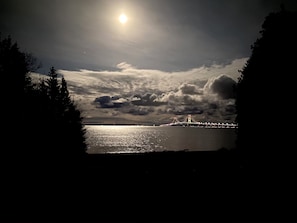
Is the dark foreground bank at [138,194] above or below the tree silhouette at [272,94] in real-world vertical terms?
below

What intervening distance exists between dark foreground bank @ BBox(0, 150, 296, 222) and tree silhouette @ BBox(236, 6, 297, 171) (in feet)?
14.8

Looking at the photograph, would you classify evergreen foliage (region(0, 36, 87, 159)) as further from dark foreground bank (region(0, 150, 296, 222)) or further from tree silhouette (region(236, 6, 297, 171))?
tree silhouette (region(236, 6, 297, 171))

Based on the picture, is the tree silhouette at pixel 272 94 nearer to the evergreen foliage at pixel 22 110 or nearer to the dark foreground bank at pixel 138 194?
the dark foreground bank at pixel 138 194

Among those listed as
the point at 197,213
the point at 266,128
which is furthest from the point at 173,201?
the point at 266,128

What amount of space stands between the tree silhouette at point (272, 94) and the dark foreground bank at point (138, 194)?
4.51 meters

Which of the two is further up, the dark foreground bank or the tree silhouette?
the tree silhouette

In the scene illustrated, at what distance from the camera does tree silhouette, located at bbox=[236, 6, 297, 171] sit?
421 inches

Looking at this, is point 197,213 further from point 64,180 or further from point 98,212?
point 64,180

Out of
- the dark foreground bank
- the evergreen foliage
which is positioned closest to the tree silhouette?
the dark foreground bank

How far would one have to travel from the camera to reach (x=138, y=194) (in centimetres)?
557

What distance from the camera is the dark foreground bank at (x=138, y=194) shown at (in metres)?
5.25

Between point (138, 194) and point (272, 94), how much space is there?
10256 millimetres

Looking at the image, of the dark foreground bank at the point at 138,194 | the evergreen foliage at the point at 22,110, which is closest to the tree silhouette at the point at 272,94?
the dark foreground bank at the point at 138,194

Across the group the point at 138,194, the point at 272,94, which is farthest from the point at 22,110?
the point at 272,94
